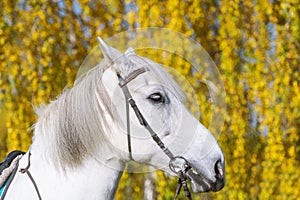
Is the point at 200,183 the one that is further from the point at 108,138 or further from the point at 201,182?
the point at 108,138

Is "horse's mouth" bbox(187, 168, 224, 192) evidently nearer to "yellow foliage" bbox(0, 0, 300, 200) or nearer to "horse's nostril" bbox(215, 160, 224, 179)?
"horse's nostril" bbox(215, 160, 224, 179)

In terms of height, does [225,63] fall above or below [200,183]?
above

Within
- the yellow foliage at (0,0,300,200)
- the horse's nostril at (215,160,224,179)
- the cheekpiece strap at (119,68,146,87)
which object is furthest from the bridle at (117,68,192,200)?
the yellow foliage at (0,0,300,200)

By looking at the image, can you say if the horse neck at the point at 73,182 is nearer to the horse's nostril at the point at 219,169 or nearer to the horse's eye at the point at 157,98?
the horse's eye at the point at 157,98

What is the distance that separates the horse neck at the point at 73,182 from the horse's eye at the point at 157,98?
258 mm

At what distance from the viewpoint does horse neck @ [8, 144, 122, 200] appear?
6.98 feet

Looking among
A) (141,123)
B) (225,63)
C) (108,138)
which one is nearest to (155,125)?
(141,123)

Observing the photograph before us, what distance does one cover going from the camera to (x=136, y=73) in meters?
2.17

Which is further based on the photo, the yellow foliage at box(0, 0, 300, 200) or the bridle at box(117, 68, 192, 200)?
the yellow foliage at box(0, 0, 300, 200)

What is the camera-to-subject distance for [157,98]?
2158mm

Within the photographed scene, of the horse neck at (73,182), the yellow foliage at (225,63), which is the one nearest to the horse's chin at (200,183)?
the horse neck at (73,182)

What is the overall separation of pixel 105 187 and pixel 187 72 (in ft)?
4.18

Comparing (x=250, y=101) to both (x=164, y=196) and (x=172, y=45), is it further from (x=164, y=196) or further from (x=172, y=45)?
(x=172, y=45)

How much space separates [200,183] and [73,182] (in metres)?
0.45
